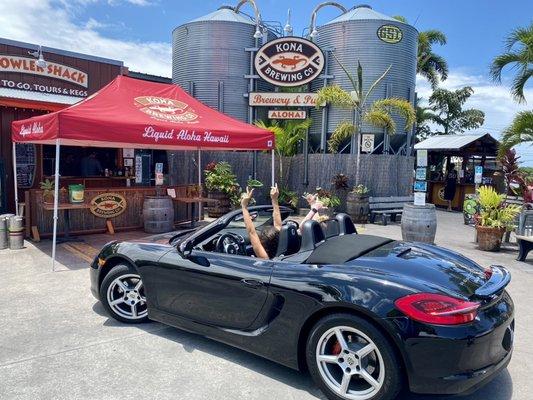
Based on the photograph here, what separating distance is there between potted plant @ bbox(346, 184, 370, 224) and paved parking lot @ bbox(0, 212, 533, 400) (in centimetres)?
755

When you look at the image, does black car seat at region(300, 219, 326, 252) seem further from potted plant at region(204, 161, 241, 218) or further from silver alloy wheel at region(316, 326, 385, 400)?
potted plant at region(204, 161, 241, 218)

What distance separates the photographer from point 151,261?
3.96 metres

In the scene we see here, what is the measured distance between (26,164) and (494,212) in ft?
34.9

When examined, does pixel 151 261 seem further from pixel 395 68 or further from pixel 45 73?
pixel 395 68

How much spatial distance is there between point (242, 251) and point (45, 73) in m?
9.59

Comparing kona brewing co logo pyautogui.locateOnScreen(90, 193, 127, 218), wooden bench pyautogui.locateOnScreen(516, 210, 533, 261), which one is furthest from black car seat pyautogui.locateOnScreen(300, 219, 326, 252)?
kona brewing co logo pyautogui.locateOnScreen(90, 193, 127, 218)

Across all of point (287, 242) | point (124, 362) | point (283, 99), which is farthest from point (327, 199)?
point (124, 362)

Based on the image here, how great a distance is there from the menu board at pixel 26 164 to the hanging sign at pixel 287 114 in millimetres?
8119

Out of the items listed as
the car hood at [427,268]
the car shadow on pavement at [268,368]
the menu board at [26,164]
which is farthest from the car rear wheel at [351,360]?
the menu board at [26,164]

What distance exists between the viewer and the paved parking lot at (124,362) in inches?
122

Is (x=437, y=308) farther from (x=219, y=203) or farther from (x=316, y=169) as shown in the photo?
(x=316, y=169)

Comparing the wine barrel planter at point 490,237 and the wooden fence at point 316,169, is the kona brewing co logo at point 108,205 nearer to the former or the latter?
the wooden fence at point 316,169

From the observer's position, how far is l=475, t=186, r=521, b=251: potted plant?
8656 mm

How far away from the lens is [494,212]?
8867mm
